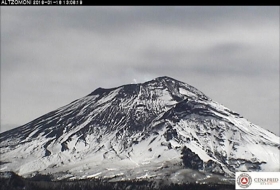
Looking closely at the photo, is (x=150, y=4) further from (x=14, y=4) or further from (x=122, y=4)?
(x=14, y=4)

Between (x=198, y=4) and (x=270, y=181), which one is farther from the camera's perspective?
(x=270, y=181)

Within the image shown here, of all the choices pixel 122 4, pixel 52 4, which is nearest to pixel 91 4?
pixel 122 4

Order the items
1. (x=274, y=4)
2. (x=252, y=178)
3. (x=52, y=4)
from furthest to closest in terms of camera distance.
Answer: (x=252, y=178) → (x=52, y=4) → (x=274, y=4)

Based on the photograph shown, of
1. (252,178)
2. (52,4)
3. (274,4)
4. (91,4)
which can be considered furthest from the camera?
(252,178)

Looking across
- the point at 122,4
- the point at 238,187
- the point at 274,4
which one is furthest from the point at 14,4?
the point at 238,187

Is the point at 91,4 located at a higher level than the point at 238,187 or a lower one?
higher

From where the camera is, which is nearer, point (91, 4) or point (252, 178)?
point (91, 4)

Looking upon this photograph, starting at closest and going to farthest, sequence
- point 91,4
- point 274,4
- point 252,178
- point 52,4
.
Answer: point 274,4 < point 91,4 < point 52,4 < point 252,178

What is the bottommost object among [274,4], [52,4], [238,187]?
[238,187]

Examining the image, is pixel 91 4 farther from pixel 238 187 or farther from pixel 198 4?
pixel 238 187
